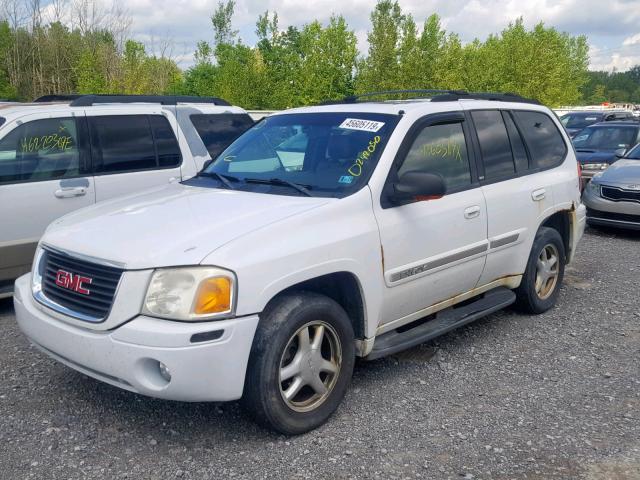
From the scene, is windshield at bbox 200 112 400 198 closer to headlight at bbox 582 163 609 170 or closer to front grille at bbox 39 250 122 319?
front grille at bbox 39 250 122 319

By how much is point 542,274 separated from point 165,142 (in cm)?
377

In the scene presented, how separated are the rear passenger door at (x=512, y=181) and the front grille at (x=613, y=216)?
4.36 meters

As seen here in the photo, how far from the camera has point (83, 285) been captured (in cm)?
340

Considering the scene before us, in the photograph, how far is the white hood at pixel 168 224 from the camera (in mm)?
3250

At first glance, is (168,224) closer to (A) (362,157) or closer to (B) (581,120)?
(A) (362,157)

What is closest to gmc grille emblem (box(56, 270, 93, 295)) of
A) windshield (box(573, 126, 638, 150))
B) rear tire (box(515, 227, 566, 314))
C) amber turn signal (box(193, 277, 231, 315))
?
amber turn signal (box(193, 277, 231, 315))

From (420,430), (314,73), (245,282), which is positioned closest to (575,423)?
(420,430)

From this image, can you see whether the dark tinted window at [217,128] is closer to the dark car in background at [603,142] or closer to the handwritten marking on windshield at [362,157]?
the handwritten marking on windshield at [362,157]

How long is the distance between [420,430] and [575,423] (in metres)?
0.91

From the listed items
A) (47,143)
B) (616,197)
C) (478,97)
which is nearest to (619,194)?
(616,197)

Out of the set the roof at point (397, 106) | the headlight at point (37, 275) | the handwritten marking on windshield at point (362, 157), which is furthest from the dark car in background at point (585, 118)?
the headlight at point (37, 275)

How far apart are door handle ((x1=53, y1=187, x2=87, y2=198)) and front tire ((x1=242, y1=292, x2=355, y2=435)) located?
310cm

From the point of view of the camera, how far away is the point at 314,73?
2556 cm

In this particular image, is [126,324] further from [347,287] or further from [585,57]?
[585,57]
